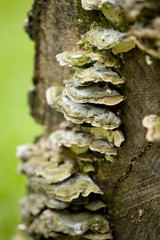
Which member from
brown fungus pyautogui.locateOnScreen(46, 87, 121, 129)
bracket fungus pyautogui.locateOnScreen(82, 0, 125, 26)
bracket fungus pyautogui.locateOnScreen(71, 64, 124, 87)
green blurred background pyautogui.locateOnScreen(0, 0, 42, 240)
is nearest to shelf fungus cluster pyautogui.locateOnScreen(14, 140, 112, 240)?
brown fungus pyautogui.locateOnScreen(46, 87, 121, 129)

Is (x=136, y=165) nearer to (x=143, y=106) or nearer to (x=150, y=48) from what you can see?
(x=143, y=106)

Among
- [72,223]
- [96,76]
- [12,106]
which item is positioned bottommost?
[12,106]

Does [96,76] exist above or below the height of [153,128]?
above

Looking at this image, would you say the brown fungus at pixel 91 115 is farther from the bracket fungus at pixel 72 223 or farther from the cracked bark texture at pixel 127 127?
the bracket fungus at pixel 72 223

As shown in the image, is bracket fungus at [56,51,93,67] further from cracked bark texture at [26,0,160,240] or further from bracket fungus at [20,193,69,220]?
bracket fungus at [20,193,69,220]

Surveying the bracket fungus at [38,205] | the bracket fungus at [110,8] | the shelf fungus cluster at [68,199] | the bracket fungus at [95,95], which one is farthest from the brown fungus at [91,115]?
the bracket fungus at [38,205]

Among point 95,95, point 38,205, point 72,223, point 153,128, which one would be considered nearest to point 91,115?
point 95,95

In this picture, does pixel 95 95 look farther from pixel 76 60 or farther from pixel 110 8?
pixel 110 8
